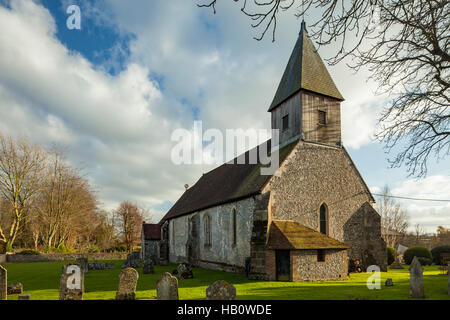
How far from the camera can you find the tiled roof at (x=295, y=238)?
615 inches

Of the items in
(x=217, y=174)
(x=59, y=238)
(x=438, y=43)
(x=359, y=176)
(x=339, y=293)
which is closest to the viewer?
(x=438, y=43)

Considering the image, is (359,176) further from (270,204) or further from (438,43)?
(438,43)

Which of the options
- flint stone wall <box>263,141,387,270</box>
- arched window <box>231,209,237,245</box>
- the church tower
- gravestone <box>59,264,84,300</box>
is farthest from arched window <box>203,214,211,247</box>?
gravestone <box>59,264,84,300</box>

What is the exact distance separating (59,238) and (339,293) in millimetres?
46791

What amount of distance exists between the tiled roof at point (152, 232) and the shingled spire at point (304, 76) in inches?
784

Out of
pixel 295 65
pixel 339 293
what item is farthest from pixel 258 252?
pixel 295 65

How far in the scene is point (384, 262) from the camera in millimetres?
19984

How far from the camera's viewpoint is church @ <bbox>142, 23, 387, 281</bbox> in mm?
16031

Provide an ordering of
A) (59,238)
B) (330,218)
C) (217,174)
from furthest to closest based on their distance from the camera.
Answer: (59,238) < (217,174) < (330,218)

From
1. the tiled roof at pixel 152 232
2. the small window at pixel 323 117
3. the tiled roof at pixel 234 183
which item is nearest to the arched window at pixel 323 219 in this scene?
the tiled roof at pixel 234 183

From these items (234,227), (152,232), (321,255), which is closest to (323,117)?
(321,255)

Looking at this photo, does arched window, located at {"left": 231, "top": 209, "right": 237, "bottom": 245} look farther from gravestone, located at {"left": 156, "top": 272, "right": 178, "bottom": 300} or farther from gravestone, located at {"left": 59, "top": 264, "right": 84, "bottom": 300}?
gravestone, located at {"left": 59, "top": 264, "right": 84, "bottom": 300}

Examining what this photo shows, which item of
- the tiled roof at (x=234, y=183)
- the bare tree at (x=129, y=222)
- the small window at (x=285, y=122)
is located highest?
the small window at (x=285, y=122)

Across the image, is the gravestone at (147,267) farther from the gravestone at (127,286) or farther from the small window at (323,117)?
the small window at (323,117)
